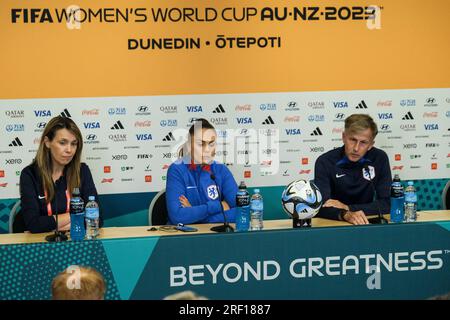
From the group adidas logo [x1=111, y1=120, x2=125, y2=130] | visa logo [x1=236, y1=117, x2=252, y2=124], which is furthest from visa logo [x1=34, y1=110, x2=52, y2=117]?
visa logo [x1=236, y1=117, x2=252, y2=124]

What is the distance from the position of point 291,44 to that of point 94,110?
1653 millimetres

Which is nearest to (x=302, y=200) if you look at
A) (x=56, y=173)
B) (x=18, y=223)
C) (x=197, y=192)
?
(x=197, y=192)

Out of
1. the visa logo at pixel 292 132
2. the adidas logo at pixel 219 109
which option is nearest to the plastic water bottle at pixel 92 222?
the adidas logo at pixel 219 109

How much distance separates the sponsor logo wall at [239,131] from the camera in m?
5.25

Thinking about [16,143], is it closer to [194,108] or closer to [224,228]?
[194,108]

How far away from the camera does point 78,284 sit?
3199 millimetres

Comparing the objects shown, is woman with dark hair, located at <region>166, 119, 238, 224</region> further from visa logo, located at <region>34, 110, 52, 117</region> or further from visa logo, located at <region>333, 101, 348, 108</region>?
visa logo, located at <region>333, 101, 348, 108</region>

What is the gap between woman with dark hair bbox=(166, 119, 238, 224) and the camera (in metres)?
4.32

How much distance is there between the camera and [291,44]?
555 cm

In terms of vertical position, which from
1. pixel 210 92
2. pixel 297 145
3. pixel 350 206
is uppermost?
pixel 210 92

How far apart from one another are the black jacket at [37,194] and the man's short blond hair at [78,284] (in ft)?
1.99

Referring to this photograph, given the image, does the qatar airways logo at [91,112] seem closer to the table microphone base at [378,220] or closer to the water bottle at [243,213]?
the water bottle at [243,213]
